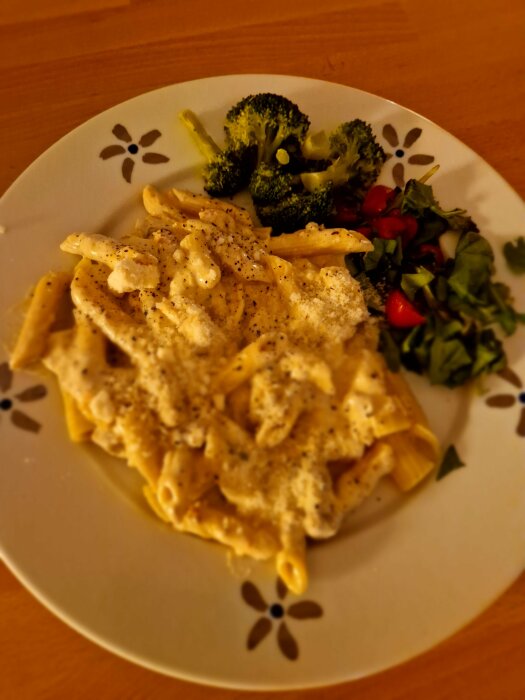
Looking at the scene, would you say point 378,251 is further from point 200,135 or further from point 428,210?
point 200,135

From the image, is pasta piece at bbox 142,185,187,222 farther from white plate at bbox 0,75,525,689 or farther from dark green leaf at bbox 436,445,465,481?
dark green leaf at bbox 436,445,465,481

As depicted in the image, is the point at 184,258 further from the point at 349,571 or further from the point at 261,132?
the point at 349,571

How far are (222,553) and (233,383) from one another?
1.49 ft

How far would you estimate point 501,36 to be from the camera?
101 inches

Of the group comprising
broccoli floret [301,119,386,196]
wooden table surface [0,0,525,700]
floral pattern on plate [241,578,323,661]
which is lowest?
floral pattern on plate [241,578,323,661]

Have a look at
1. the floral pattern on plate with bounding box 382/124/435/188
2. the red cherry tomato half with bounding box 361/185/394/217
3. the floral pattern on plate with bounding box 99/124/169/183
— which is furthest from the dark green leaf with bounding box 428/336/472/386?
the floral pattern on plate with bounding box 99/124/169/183

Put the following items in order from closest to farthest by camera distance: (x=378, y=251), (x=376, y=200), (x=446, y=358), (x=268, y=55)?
(x=446, y=358)
(x=378, y=251)
(x=376, y=200)
(x=268, y=55)

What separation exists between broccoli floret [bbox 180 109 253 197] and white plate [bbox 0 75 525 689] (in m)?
0.42

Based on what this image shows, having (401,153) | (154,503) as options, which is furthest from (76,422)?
(401,153)

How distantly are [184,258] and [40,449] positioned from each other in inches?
27.0

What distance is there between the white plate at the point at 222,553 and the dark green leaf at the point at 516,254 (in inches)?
1.8

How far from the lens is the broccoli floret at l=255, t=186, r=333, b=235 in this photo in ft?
6.25

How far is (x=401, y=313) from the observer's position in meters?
1.80

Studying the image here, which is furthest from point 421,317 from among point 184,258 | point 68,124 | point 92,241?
point 68,124
